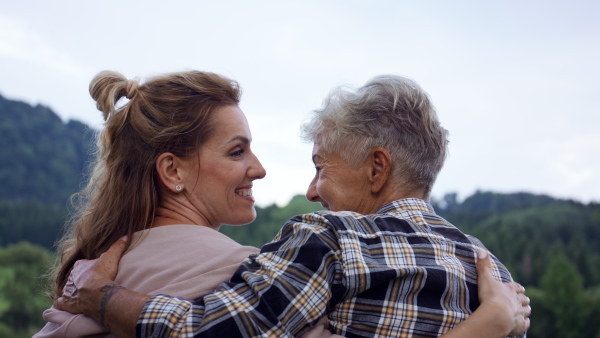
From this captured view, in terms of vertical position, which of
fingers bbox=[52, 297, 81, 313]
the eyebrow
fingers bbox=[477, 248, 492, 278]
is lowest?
fingers bbox=[52, 297, 81, 313]

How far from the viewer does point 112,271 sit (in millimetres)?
2959

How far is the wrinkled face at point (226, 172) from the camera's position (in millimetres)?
3277

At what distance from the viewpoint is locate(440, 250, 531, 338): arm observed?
2.72m

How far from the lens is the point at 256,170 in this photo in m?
3.38

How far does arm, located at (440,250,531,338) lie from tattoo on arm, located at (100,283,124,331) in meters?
1.17

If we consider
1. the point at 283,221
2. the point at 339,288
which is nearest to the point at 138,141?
the point at 339,288

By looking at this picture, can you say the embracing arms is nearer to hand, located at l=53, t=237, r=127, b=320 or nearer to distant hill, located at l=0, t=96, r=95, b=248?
hand, located at l=53, t=237, r=127, b=320

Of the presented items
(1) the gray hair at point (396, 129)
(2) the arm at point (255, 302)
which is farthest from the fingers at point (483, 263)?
(2) the arm at point (255, 302)

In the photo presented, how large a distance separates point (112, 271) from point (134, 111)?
0.71m

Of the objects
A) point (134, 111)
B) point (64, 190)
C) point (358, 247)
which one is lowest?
point (64, 190)

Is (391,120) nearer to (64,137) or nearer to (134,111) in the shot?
(134,111)

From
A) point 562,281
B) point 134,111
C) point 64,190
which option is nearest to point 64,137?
point 64,190

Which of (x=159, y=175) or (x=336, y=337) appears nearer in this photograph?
(x=336, y=337)

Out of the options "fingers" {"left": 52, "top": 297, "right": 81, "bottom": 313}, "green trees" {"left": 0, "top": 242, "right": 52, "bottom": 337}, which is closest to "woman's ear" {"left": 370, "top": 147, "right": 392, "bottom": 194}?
"fingers" {"left": 52, "top": 297, "right": 81, "bottom": 313}
